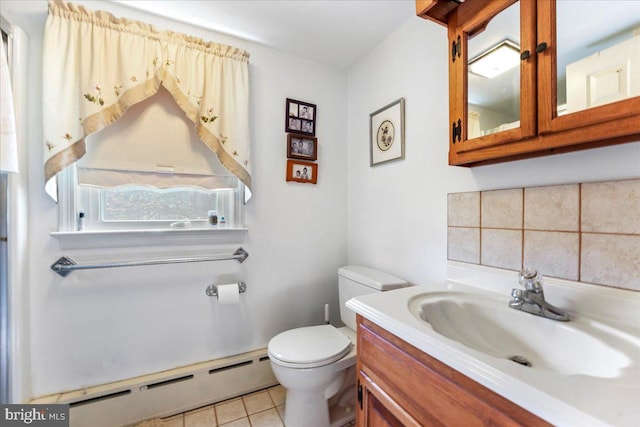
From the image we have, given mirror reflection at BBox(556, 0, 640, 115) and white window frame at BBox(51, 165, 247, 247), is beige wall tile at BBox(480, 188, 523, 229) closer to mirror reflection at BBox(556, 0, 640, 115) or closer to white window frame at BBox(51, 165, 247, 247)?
mirror reflection at BBox(556, 0, 640, 115)

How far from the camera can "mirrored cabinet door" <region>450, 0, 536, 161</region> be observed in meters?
0.79

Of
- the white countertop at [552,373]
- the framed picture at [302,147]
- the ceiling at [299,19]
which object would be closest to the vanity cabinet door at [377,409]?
the white countertop at [552,373]

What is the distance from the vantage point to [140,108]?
1437 millimetres

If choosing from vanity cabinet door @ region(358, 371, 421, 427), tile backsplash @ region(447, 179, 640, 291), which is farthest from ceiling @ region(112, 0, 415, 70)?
vanity cabinet door @ region(358, 371, 421, 427)

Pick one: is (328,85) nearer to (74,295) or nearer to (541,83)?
(541,83)

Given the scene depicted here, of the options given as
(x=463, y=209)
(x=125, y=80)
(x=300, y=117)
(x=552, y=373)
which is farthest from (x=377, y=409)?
(x=125, y=80)

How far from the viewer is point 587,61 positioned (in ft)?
2.37

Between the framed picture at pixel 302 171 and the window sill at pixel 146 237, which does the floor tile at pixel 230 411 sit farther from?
the framed picture at pixel 302 171

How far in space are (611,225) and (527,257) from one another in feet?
0.79

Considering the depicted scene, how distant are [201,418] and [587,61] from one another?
2.20 meters

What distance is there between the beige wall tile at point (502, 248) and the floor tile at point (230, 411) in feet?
4.93

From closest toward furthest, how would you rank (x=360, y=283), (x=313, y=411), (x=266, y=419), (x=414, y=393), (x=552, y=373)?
(x=552, y=373), (x=414, y=393), (x=313, y=411), (x=266, y=419), (x=360, y=283)

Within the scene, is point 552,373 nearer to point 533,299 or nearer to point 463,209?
point 533,299

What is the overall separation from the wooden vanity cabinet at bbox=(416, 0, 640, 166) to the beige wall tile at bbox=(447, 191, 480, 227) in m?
0.16
